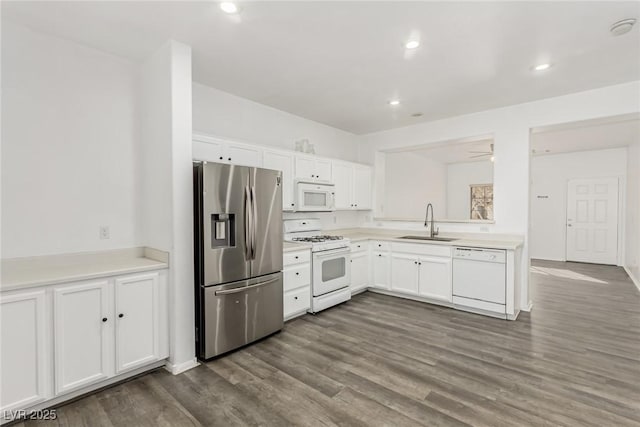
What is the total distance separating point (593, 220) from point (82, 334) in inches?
374

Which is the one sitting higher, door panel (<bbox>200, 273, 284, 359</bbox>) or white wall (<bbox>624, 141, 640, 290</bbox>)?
white wall (<bbox>624, 141, 640, 290</bbox>)

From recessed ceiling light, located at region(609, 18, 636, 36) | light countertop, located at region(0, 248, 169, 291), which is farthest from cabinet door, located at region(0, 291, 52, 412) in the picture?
recessed ceiling light, located at region(609, 18, 636, 36)

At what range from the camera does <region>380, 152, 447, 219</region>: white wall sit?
6996mm

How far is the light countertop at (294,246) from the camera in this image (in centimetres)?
354

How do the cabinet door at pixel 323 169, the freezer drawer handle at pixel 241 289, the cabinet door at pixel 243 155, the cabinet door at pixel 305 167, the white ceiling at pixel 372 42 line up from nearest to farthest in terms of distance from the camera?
1. the white ceiling at pixel 372 42
2. the freezer drawer handle at pixel 241 289
3. the cabinet door at pixel 243 155
4. the cabinet door at pixel 305 167
5. the cabinet door at pixel 323 169

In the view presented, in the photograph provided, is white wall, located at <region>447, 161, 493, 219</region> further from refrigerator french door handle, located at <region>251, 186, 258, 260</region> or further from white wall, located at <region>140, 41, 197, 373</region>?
white wall, located at <region>140, 41, 197, 373</region>

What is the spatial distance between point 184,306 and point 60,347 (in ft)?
2.68

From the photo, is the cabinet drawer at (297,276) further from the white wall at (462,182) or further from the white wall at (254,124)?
the white wall at (462,182)

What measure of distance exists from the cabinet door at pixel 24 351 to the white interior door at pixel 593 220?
9.56 m

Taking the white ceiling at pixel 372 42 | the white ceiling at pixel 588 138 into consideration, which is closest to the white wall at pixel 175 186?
the white ceiling at pixel 372 42

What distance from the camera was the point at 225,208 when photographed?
277 centimetres

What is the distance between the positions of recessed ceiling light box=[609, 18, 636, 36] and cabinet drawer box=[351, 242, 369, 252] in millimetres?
3376

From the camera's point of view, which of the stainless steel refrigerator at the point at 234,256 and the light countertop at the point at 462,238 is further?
the light countertop at the point at 462,238

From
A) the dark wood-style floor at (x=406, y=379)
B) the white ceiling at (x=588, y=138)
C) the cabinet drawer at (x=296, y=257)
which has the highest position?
the white ceiling at (x=588, y=138)
